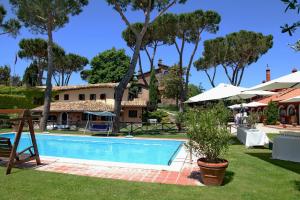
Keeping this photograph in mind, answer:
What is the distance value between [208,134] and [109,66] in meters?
40.6

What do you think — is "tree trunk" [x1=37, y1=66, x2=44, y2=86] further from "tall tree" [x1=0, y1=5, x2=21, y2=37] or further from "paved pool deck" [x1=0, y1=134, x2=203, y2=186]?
"paved pool deck" [x1=0, y1=134, x2=203, y2=186]

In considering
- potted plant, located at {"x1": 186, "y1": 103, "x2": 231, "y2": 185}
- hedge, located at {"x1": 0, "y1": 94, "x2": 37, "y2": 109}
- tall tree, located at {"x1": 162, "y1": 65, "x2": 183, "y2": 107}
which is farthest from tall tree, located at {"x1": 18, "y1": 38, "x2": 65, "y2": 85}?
potted plant, located at {"x1": 186, "y1": 103, "x2": 231, "y2": 185}

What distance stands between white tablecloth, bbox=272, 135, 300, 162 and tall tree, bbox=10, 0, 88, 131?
57.3 feet

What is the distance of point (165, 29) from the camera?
29.3 m

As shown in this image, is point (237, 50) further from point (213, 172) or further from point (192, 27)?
point (213, 172)

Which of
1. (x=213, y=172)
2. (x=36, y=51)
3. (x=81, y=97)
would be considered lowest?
(x=213, y=172)

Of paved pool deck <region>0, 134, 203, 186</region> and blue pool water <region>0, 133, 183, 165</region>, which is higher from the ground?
paved pool deck <region>0, 134, 203, 186</region>

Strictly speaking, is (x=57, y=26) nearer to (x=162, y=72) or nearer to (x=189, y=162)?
(x=189, y=162)

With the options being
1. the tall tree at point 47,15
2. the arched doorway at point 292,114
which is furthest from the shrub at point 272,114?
the tall tree at point 47,15

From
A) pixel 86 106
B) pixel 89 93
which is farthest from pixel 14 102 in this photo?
pixel 86 106

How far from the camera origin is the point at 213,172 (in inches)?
240

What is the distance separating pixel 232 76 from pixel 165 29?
50.0 feet

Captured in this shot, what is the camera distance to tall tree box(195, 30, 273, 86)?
37188mm

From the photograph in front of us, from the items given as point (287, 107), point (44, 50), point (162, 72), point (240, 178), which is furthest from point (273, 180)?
point (162, 72)
